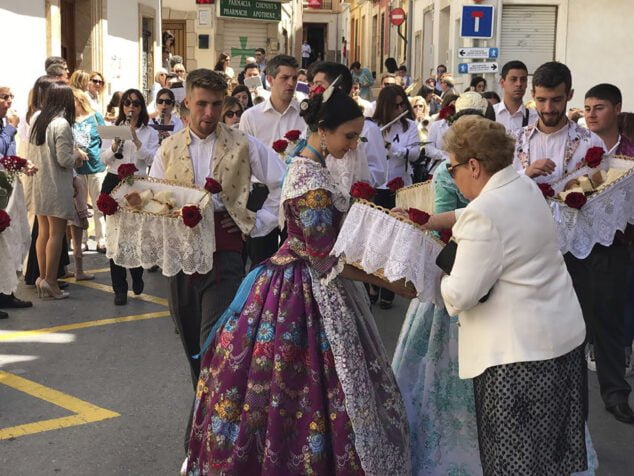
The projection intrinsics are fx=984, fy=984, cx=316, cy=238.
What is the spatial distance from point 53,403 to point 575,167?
11.2ft

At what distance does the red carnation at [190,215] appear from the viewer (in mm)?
4621

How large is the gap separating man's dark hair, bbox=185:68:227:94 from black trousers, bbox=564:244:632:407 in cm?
235

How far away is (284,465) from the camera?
4.11 meters

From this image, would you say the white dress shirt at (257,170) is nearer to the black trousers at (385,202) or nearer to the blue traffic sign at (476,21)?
the black trousers at (385,202)

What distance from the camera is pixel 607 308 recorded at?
5898 mm

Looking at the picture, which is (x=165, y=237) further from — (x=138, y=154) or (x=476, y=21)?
(x=476, y=21)

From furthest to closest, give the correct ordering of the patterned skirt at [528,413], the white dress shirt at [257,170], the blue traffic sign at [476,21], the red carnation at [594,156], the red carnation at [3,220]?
the blue traffic sign at [476,21] < the red carnation at [3,220] < the red carnation at [594,156] < the white dress shirt at [257,170] < the patterned skirt at [528,413]

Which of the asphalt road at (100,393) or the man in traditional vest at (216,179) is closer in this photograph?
the man in traditional vest at (216,179)

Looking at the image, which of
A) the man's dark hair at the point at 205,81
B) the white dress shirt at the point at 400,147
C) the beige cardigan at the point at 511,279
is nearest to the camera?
the beige cardigan at the point at 511,279

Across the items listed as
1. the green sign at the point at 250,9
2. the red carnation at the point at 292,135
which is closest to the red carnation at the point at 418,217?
the red carnation at the point at 292,135

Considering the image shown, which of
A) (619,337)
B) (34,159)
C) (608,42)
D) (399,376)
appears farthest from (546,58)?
(399,376)

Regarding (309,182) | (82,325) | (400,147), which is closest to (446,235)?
(309,182)

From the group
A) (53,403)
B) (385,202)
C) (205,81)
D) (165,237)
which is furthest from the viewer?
(385,202)

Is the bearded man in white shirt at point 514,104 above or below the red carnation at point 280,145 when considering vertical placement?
above
